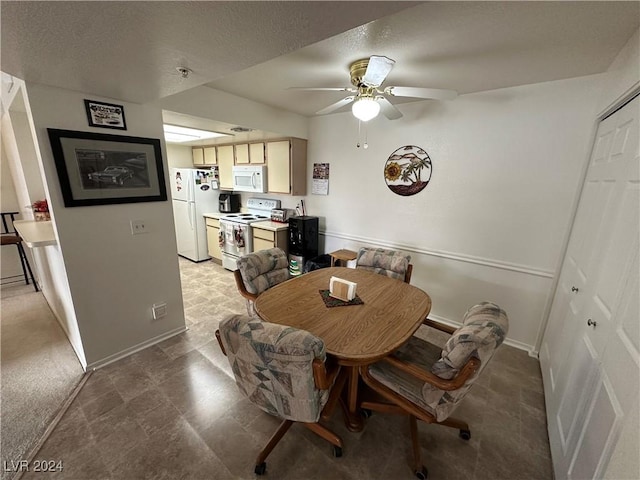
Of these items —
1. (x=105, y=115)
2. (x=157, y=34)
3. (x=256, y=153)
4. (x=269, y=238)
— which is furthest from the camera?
(x=256, y=153)

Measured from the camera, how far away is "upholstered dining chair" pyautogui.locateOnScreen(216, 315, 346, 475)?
3.47 ft

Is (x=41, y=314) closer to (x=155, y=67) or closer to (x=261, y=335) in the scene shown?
→ (x=155, y=67)

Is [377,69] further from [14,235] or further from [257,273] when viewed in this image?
[14,235]

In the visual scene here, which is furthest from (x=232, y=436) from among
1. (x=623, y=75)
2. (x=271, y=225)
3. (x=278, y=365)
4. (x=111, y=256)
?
(x=623, y=75)

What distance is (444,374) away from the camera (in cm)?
123

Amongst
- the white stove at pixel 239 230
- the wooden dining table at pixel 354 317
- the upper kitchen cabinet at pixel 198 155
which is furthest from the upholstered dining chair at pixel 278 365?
the upper kitchen cabinet at pixel 198 155

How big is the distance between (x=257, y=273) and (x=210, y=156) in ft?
11.7

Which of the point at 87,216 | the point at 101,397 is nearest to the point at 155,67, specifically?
the point at 87,216

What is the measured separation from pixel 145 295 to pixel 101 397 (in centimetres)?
81

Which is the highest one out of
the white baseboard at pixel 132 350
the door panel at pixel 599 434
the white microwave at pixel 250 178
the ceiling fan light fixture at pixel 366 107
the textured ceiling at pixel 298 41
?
the textured ceiling at pixel 298 41

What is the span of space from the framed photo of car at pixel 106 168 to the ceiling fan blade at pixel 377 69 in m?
1.84

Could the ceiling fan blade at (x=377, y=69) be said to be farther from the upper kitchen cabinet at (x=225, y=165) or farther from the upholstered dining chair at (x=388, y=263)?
the upper kitchen cabinet at (x=225, y=165)

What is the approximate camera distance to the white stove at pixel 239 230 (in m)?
4.02

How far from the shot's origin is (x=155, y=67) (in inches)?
53.9
